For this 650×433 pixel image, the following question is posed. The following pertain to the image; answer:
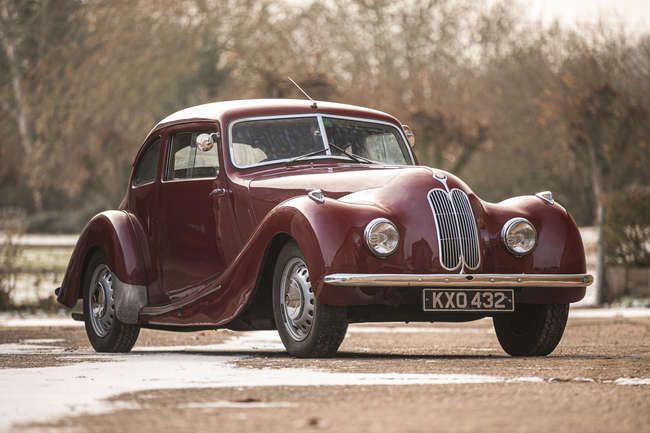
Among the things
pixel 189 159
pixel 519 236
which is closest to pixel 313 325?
pixel 519 236

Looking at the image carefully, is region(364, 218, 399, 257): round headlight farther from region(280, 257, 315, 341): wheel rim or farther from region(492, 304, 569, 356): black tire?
region(492, 304, 569, 356): black tire

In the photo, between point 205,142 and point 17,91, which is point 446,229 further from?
point 17,91

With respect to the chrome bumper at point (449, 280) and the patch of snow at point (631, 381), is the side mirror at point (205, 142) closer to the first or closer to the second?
the chrome bumper at point (449, 280)

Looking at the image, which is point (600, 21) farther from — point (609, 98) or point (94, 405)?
point (94, 405)

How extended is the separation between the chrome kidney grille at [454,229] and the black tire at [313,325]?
0.83 m

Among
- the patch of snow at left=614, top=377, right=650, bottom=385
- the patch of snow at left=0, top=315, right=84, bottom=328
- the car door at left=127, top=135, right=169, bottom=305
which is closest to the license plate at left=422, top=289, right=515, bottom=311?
the patch of snow at left=614, top=377, right=650, bottom=385

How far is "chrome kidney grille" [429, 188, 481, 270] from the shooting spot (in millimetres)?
9531

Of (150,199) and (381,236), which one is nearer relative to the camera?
(381,236)

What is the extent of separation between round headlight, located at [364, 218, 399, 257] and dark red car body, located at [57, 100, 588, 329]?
0.17 ft

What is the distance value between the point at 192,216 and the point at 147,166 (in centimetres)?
118

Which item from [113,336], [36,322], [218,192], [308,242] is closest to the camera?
[308,242]

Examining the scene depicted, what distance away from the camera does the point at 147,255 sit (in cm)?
1170

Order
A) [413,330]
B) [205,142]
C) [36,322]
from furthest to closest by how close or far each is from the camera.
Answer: [36,322] < [413,330] < [205,142]

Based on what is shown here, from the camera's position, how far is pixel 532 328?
10531mm
